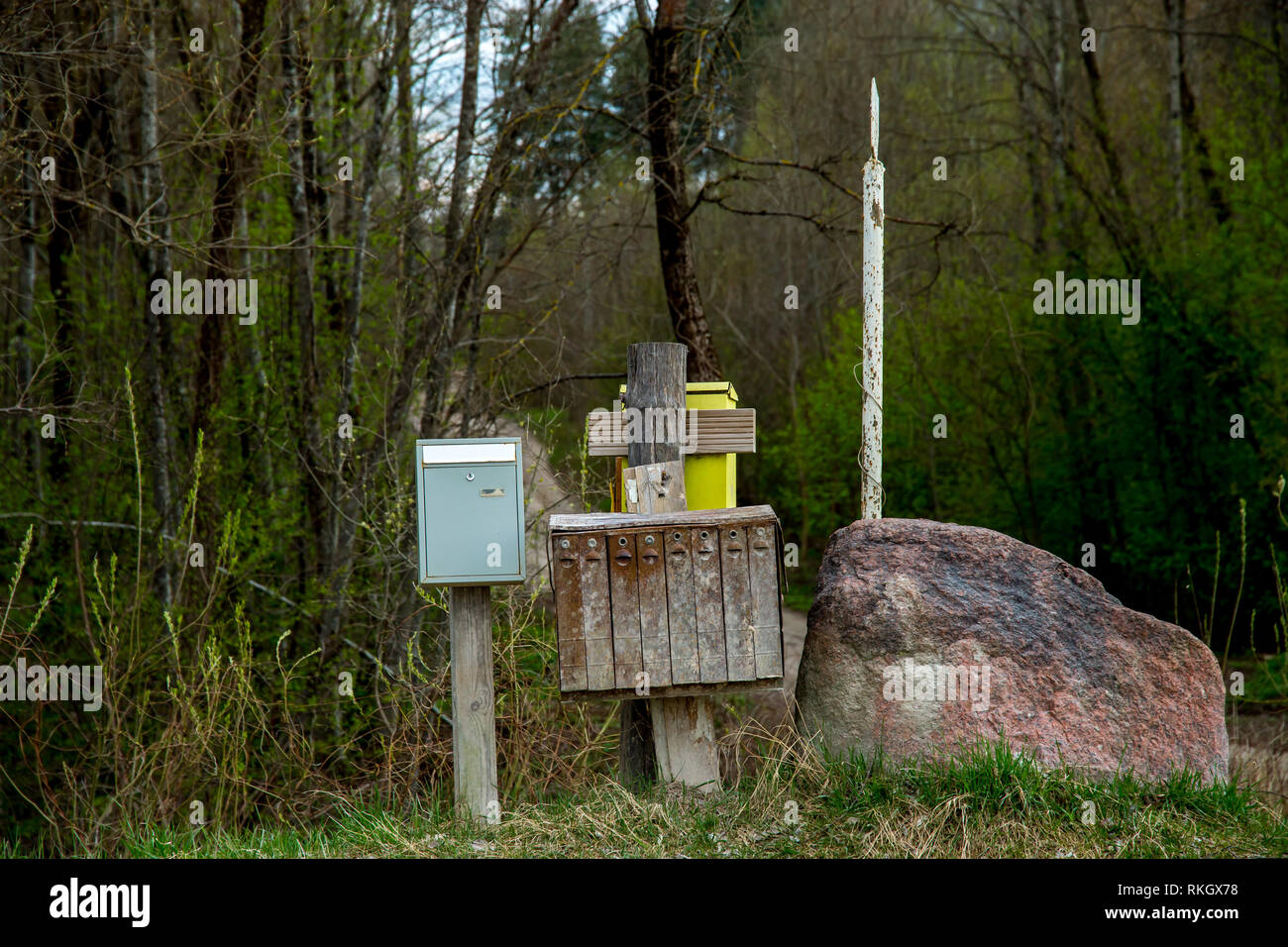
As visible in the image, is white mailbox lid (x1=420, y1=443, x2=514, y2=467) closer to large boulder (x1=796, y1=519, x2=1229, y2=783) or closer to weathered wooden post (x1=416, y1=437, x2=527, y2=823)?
weathered wooden post (x1=416, y1=437, x2=527, y2=823)

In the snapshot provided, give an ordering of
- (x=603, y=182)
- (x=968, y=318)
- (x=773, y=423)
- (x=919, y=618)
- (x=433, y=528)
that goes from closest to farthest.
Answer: (x=433, y=528) < (x=919, y=618) < (x=603, y=182) < (x=968, y=318) < (x=773, y=423)

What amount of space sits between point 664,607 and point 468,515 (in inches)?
31.2

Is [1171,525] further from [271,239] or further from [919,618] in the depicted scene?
[271,239]

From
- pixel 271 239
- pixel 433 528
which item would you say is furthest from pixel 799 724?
pixel 271 239

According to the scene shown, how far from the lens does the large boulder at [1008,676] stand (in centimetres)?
409

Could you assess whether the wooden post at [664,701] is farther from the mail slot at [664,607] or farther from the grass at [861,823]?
the mail slot at [664,607]

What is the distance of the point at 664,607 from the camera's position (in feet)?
13.0

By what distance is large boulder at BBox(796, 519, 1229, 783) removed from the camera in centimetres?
409

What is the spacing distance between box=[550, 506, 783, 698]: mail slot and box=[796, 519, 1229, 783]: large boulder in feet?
Result: 1.51

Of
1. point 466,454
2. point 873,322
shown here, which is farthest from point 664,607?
point 873,322

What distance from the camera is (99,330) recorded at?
7852 mm

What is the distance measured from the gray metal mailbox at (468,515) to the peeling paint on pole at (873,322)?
1817 mm
